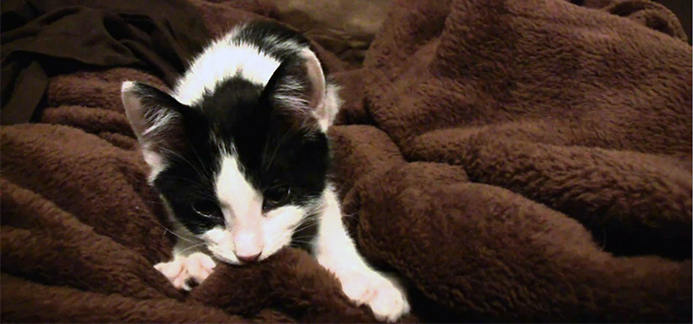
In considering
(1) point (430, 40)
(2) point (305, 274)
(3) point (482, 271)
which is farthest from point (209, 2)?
(3) point (482, 271)

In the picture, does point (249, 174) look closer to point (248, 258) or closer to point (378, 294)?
point (248, 258)

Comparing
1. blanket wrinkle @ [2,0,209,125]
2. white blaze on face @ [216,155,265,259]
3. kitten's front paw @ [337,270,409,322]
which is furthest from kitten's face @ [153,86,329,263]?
blanket wrinkle @ [2,0,209,125]

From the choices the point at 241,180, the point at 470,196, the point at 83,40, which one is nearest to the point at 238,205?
the point at 241,180

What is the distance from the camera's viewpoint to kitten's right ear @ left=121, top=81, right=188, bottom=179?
2.79ft

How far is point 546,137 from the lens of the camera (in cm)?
87

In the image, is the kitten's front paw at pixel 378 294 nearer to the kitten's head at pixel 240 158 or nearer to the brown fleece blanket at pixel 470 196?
the brown fleece blanket at pixel 470 196

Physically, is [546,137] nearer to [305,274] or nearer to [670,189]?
[670,189]

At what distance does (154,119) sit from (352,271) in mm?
454

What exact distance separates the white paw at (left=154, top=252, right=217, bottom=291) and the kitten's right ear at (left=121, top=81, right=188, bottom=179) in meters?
0.20

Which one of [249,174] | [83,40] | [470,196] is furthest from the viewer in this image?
[83,40]

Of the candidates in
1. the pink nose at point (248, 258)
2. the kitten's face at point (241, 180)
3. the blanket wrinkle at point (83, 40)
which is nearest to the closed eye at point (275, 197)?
the kitten's face at point (241, 180)

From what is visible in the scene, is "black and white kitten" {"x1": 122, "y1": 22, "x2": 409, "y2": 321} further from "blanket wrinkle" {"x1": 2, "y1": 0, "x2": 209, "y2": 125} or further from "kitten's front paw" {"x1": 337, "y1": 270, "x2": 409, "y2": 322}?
"blanket wrinkle" {"x1": 2, "y1": 0, "x2": 209, "y2": 125}

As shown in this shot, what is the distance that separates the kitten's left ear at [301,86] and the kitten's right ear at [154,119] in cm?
17

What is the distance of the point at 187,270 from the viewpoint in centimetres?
84
